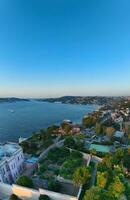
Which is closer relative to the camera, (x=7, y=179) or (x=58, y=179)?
(x=58, y=179)

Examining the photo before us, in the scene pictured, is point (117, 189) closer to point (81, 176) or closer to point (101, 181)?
point (101, 181)

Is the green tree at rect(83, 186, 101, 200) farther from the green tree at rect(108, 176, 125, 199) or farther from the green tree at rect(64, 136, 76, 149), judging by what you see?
the green tree at rect(64, 136, 76, 149)

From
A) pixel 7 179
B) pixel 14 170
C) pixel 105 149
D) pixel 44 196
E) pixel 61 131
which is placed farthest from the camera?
pixel 61 131

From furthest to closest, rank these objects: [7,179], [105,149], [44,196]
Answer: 1. [105,149]
2. [7,179]
3. [44,196]

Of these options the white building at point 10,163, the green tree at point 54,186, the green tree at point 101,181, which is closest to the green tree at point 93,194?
the green tree at point 101,181

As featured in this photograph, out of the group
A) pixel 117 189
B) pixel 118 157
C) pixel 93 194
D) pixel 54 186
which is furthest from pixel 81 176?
pixel 118 157

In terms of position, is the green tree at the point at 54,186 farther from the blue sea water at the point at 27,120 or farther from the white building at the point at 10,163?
the blue sea water at the point at 27,120

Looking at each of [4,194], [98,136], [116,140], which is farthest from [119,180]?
[98,136]

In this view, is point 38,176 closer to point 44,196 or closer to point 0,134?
point 44,196

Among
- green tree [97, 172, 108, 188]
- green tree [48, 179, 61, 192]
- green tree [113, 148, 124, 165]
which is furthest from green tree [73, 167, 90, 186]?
green tree [113, 148, 124, 165]
